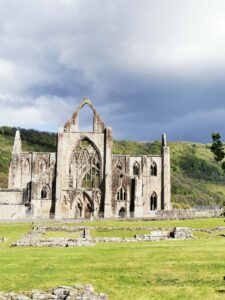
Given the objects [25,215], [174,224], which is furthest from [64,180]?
[174,224]

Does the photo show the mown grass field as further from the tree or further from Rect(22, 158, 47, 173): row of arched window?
Rect(22, 158, 47, 173): row of arched window

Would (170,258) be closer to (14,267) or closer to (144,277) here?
(144,277)

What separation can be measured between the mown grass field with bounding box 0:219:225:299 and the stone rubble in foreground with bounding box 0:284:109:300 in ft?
5.16

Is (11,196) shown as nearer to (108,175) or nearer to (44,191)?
(44,191)

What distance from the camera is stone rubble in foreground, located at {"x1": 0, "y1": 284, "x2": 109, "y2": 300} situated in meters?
18.2

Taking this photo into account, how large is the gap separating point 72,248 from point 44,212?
159 ft

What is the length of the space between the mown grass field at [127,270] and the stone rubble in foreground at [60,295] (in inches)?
61.9

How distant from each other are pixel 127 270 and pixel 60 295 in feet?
22.8

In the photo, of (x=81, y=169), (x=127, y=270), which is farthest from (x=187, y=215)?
(x=127, y=270)

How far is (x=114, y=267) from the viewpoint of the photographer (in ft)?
84.8

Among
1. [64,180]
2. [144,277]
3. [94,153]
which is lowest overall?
[144,277]

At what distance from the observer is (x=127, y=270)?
25125mm

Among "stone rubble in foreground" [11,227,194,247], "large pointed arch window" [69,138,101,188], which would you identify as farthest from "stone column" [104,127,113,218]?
"stone rubble in foreground" [11,227,194,247]

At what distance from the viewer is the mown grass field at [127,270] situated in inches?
841
